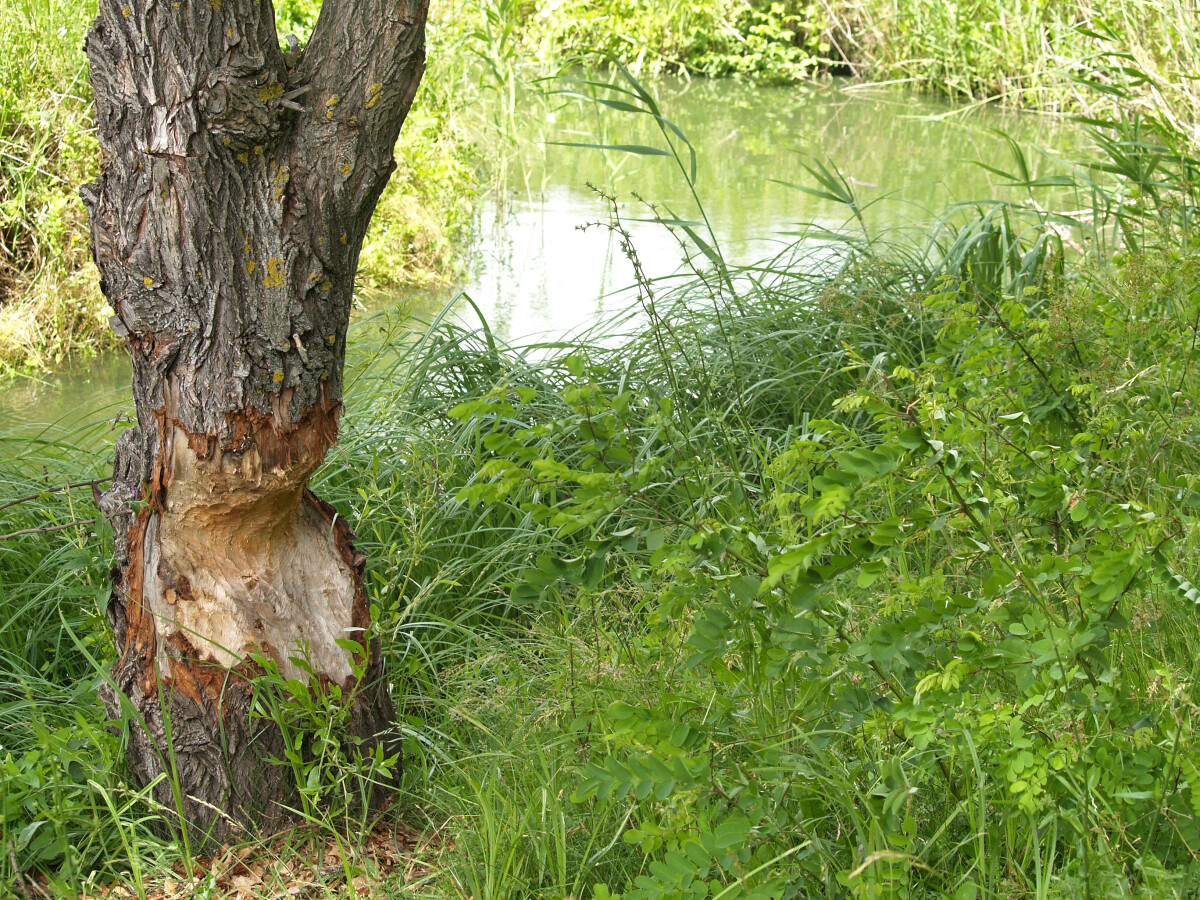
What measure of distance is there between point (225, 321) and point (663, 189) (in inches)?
202

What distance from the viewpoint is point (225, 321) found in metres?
1.58

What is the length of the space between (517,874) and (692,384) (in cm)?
176

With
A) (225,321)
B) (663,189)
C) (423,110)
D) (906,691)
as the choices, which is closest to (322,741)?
(225,321)

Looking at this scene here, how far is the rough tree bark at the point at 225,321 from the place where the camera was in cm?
154

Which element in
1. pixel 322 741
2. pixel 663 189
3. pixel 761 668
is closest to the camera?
pixel 761 668

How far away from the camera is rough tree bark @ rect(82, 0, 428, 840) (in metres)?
1.54

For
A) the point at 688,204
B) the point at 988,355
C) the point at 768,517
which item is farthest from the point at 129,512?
the point at 688,204

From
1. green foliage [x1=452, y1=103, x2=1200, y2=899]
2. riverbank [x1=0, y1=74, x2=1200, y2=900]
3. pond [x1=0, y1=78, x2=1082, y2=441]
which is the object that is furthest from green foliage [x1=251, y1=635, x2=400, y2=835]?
pond [x1=0, y1=78, x2=1082, y2=441]

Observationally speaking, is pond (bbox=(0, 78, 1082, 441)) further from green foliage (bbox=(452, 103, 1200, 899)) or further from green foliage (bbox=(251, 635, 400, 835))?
green foliage (bbox=(452, 103, 1200, 899))

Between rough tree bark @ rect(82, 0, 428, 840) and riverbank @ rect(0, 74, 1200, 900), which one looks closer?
riverbank @ rect(0, 74, 1200, 900)

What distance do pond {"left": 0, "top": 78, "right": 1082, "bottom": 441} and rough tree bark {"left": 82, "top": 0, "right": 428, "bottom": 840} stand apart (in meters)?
1.69

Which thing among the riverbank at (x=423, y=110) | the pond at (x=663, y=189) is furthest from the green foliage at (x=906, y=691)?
the pond at (x=663, y=189)

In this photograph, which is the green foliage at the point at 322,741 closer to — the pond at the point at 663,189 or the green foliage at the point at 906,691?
the green foliage at the point at 906,691

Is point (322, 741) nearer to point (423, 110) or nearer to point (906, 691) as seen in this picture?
point (906, 691)
